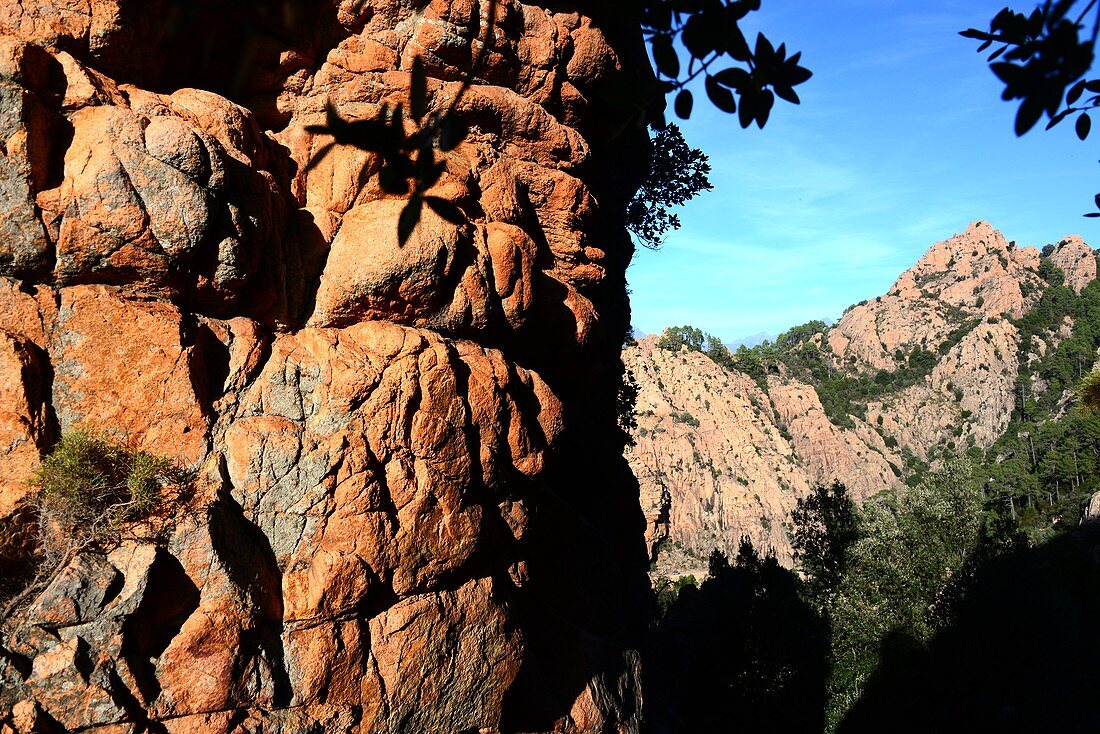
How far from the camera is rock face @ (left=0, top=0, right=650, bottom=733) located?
5.57m

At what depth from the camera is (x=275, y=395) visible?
21.7ft

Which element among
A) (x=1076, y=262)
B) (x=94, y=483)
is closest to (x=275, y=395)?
(x=94, y=483)

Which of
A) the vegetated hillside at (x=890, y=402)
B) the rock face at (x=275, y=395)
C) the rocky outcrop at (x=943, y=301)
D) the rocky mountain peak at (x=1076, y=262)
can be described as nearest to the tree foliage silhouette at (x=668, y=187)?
the rock face at (x=275, y=395)

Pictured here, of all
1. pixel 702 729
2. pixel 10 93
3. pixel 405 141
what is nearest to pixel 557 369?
pixel 10 93

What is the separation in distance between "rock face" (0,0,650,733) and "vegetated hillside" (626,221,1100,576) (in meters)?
40.7

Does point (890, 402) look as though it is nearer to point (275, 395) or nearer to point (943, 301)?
point (943, 301)

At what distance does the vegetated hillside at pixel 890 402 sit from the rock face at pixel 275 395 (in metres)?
40.7

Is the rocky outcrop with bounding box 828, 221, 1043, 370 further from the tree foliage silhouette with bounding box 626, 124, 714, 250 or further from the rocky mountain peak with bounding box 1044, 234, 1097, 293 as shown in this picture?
the tree foliage silhouette with bounding box 626, 124, 714, 250

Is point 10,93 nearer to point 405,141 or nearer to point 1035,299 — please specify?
point 405,141

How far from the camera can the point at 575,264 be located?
10.3 m

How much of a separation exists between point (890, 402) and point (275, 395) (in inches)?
3091

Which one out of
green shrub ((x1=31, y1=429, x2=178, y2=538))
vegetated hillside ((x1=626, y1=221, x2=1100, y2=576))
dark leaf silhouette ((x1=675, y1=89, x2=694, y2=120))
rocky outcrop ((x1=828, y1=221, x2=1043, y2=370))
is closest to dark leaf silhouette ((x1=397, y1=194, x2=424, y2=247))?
dark leaf silhouette ((x1=675, y1=89, x2=694, y2=120))

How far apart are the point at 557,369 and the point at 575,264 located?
1436mm

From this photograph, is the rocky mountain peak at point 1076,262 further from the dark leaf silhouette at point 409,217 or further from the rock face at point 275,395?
the dark leaf silhouette at point 409,217
